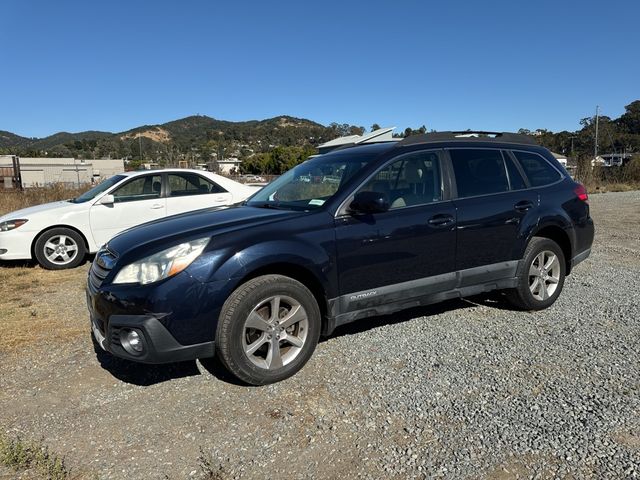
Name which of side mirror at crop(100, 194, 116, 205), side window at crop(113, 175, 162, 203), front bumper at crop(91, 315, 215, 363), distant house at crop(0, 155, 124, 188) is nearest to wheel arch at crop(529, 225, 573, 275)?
front bumper at crop(91, 315, 215, 363)

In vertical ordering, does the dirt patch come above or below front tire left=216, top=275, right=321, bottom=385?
above

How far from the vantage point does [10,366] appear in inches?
159

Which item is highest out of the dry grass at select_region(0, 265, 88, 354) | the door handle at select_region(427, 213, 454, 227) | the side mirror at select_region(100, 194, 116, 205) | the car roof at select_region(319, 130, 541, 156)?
the car roof at select_region(319, 130, 541, 156)

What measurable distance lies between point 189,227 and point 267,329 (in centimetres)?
99

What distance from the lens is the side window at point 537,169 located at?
510cm

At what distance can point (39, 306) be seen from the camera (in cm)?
575

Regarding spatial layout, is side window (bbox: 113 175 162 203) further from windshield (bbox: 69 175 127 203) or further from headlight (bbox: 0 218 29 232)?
headlight (bbox: 0 218 29 232)

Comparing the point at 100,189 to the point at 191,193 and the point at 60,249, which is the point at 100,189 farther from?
the point at 191,193

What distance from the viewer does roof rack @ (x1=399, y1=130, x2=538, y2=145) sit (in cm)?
453

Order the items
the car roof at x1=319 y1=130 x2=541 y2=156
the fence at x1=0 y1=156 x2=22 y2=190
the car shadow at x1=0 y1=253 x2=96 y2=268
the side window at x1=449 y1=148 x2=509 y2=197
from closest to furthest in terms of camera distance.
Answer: the car roof at x1=319 y1=130 x2=541 y2=156
the side window at x1=449 y1=148 x2=509 y2=197
the car shadow at x1=0 y1=253 x2=96 y2=268
the fence at x1=0 y1=156 x2=22 y2=190

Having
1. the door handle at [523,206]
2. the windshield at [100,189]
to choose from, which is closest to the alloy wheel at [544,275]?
the door handle at [523,206]

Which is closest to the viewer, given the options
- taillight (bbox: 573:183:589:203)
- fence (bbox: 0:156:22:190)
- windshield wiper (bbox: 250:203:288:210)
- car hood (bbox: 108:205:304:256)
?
car hood (bbox: 108:205:304:256)

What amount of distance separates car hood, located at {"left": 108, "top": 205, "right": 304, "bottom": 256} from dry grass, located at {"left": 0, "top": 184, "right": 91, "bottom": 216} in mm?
10678

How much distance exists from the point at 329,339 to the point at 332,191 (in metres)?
1.36
